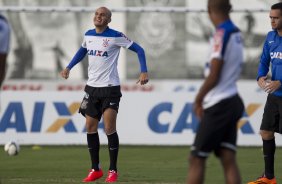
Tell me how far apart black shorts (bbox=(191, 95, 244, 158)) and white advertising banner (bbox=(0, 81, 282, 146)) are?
26.3 ft

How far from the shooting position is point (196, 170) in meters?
7.31

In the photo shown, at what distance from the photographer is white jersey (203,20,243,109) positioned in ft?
23.6

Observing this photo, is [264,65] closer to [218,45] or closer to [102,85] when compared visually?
[102,85]

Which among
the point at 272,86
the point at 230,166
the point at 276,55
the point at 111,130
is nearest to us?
the point at 230,166

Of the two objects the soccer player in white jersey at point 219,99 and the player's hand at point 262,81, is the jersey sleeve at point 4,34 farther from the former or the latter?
the player's hand at point 262,81

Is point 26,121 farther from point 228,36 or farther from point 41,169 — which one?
point 228,36

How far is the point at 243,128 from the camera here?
50.4ft

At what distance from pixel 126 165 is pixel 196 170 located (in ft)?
17.0

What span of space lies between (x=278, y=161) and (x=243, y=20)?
18238mm

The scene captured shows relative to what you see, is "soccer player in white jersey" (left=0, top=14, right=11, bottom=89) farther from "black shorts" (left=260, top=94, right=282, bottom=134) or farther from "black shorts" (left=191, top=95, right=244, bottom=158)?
"black shorts" (left=260, top=94, right=282, bottom=134)

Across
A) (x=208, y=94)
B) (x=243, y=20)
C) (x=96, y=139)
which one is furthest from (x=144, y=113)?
(x=243, y=20)

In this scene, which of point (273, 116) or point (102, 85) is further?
point (102, 85)

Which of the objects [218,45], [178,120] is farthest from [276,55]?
[178,120]

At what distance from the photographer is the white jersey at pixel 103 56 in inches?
427
